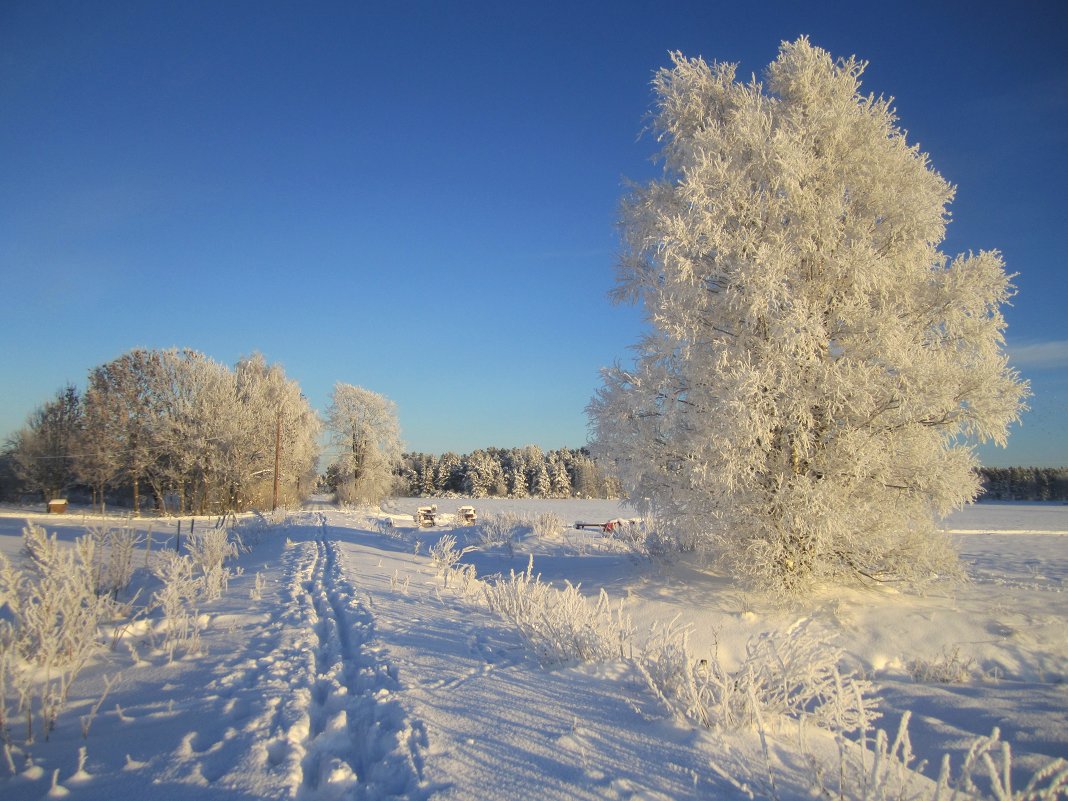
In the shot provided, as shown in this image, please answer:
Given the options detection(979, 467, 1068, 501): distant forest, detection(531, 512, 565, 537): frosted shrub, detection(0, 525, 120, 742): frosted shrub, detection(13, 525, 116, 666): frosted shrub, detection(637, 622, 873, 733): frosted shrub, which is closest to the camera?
detection(637, 622, 873, 733): frosted shrub

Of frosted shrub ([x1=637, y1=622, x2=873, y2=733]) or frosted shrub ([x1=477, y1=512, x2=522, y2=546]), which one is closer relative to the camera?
frosted shrub ([x1=637, y1=622, x2=873, y2=733])

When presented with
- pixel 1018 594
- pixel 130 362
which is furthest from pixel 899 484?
pixel 130 362

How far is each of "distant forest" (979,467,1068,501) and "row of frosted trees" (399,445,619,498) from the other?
1783 inches

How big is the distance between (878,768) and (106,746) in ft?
12.7

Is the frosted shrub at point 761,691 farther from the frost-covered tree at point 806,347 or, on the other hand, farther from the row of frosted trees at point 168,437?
the row of frosted trees at point 168,437

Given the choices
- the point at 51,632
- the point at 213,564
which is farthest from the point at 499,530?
the point at 51,632

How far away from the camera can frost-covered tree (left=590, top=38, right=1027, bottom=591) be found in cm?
713

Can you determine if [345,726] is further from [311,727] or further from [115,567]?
[115,567]

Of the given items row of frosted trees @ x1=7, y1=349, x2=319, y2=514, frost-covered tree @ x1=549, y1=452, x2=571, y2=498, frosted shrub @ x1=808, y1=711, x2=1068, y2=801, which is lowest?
frost-covered tree @ x1=549, y1=452, x2=571, y2=498

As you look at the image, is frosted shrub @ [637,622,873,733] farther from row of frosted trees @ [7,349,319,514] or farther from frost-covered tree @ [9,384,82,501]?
frost-covered tree @ [9,384,82,501]

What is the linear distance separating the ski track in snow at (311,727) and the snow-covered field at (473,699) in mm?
14

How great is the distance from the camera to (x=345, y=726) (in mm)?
3400

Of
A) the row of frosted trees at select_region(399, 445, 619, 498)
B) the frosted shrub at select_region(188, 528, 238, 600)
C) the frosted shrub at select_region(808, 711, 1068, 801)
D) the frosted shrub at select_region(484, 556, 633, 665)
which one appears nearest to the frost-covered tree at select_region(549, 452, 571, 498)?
the row of frosted trees at select_region(399, 445, 619, 498)

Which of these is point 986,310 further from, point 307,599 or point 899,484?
point 307,599
